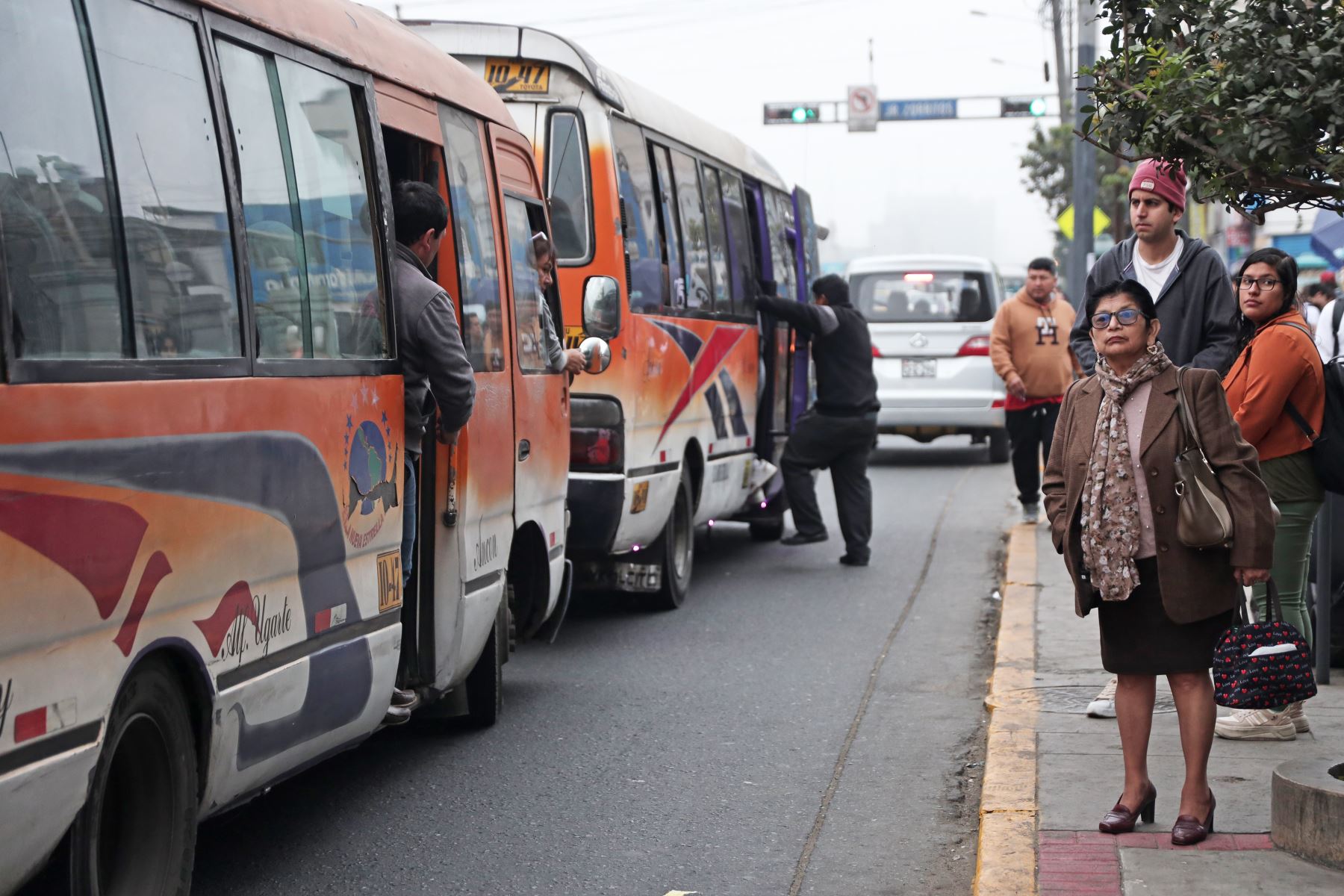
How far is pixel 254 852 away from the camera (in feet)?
17.3

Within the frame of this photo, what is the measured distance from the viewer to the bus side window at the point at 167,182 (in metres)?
3.87

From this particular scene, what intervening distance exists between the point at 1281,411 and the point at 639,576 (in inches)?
172

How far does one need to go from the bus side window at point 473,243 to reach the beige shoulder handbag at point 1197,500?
2.59 m

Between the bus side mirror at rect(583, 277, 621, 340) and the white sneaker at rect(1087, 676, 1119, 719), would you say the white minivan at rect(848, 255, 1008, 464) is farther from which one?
the white sneaker at rect(1087, 676, 1119, 719)

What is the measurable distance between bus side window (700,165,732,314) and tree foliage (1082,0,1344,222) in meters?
5.62

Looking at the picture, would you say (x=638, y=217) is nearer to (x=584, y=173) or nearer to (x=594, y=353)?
(x=584, y=173)

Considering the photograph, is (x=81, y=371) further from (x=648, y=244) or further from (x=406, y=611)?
(x=648, y=244)

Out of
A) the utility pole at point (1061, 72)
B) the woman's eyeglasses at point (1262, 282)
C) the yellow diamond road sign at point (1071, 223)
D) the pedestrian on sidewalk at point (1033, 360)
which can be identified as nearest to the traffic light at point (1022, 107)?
the utility pole at point (1061, 72)

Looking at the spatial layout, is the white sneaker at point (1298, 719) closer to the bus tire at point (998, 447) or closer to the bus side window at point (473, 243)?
the bus side window at point (473, 243)

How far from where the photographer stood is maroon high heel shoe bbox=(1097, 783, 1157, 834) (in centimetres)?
505

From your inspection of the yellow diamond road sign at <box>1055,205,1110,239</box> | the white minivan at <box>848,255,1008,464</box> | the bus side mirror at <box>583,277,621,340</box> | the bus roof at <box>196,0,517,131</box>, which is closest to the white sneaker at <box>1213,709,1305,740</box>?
the bus side mirror at <box>583,277,621,340</box>

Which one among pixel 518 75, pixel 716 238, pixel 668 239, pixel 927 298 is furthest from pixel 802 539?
pixel 927 298

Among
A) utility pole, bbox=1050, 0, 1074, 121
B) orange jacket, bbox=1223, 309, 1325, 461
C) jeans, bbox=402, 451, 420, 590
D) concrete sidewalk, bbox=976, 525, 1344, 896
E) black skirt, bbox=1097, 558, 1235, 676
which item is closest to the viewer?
concrete sidewalk, bbox=976, 525, 1344, 896

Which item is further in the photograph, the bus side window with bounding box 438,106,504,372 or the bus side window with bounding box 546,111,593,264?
the bus side window with bounding box 546,111,593,264
